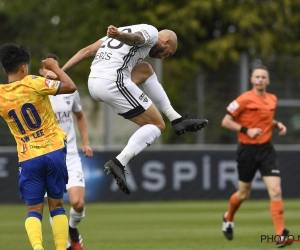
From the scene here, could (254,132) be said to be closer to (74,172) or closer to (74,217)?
(74,172)

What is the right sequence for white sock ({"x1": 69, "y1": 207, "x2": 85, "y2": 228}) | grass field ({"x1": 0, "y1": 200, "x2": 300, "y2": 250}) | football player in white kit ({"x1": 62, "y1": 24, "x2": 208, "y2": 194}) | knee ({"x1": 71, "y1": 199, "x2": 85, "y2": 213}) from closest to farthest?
football player in white kit ({"x1": 62, "y1": 24, "x2": 208, "y2": 194}) → knee ({"x1": 71, "y1": 199, "x2": 85, "y2": 213}) → white sock ({"x1": 69, "y1": 207, "x2": 85, "y2": 228}) → grass field ({"x1": 0, "y1": 200, "x2": 300, "y2": 250})

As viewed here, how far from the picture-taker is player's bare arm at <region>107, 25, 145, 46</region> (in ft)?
28.5

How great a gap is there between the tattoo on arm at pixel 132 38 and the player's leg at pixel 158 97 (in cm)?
72

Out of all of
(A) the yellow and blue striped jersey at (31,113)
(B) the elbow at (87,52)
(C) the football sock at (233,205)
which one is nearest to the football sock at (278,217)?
(C) the football sock at (233,205)

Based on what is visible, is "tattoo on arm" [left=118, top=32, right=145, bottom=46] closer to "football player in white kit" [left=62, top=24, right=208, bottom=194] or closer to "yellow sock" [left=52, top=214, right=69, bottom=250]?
"football player in white kit" [left=62, top=24, right=208, bottom=194]

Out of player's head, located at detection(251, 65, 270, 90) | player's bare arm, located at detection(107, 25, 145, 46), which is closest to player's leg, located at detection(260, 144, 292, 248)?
player's head, located at detection(251, 65, 270, 90)

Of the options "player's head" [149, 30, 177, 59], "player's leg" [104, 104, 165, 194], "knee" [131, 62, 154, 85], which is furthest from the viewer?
"knee" [131, 62, 154, 85]

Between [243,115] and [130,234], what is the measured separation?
8.87 feet

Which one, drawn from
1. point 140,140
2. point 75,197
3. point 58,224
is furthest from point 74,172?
point 58,224

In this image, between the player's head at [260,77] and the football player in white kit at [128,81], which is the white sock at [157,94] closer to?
the football player in white kit at [128,81]

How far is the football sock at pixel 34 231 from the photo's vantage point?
862 cm

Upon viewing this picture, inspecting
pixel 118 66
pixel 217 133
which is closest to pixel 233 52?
pixel 217 133

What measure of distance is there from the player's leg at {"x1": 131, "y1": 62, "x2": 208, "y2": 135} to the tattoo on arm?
2.36 ft

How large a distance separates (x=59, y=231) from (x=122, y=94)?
1.59 metres
